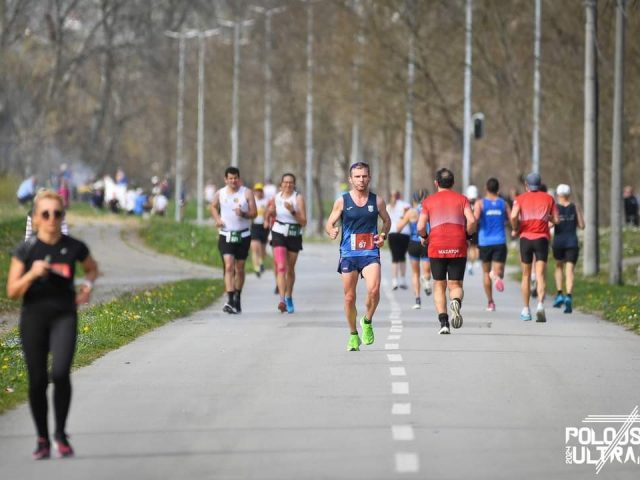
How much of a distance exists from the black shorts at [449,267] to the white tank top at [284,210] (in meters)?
4.48

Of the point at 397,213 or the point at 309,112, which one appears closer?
the point at 397,213

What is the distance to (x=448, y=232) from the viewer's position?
723 inches

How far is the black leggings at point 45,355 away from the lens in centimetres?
1038

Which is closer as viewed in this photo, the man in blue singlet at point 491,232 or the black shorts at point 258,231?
the man in blue singlet at point 491,232

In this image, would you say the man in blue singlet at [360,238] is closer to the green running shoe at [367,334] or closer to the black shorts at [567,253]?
the green running shoe at [367,334]

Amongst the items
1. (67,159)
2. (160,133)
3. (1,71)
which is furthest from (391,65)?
(160,133)

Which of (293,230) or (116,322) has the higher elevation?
(293,230)

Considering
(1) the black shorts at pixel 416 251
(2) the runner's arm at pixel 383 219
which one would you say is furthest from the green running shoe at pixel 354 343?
(1) the black shorts at pixel 416 251

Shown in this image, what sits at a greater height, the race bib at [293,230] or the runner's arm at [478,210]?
the runner's arm at [478,210]

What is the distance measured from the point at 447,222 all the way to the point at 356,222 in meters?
2.06

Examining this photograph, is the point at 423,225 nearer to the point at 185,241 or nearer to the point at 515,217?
the point at 515,217

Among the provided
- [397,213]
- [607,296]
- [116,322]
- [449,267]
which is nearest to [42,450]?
[449,267]

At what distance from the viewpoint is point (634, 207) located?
60.4 meters

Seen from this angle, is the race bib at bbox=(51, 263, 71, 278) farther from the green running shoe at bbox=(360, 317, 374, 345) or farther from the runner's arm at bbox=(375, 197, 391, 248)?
the green running shoe at bbox=(360, 317, 374, 345)
